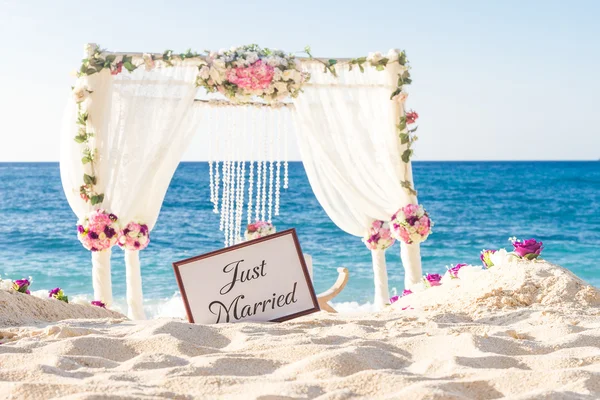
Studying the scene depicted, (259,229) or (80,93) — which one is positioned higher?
(80,93)

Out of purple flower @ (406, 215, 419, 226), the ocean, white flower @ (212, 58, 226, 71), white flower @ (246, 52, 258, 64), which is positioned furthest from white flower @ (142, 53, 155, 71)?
the ocean

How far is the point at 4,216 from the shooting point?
63.0 ft

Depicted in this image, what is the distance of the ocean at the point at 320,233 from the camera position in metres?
10.7

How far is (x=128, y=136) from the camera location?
4.63 meters

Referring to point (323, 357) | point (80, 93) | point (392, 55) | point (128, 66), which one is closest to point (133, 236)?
point (80, 93)

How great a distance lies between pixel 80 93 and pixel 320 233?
11.5m

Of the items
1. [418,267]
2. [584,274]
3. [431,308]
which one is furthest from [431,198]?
[431,308]

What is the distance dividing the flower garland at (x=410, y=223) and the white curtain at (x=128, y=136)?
1.69 metres

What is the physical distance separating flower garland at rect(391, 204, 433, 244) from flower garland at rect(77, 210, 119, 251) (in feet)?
6.61

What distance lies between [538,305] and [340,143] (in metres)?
2.57

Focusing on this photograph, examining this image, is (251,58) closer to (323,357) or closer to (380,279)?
(380,279)

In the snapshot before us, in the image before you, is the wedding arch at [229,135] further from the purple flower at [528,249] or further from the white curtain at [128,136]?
the purple flower at [528,249]

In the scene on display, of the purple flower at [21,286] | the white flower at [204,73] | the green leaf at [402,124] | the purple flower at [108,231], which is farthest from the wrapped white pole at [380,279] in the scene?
the purple flower at [21,286]

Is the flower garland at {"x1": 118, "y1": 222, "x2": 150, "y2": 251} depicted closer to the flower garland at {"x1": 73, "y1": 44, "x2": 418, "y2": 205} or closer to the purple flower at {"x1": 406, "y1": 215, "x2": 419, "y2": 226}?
the flower garland at {"x1": 73, "y1": 44, "x2": 418, "y2": 205}
